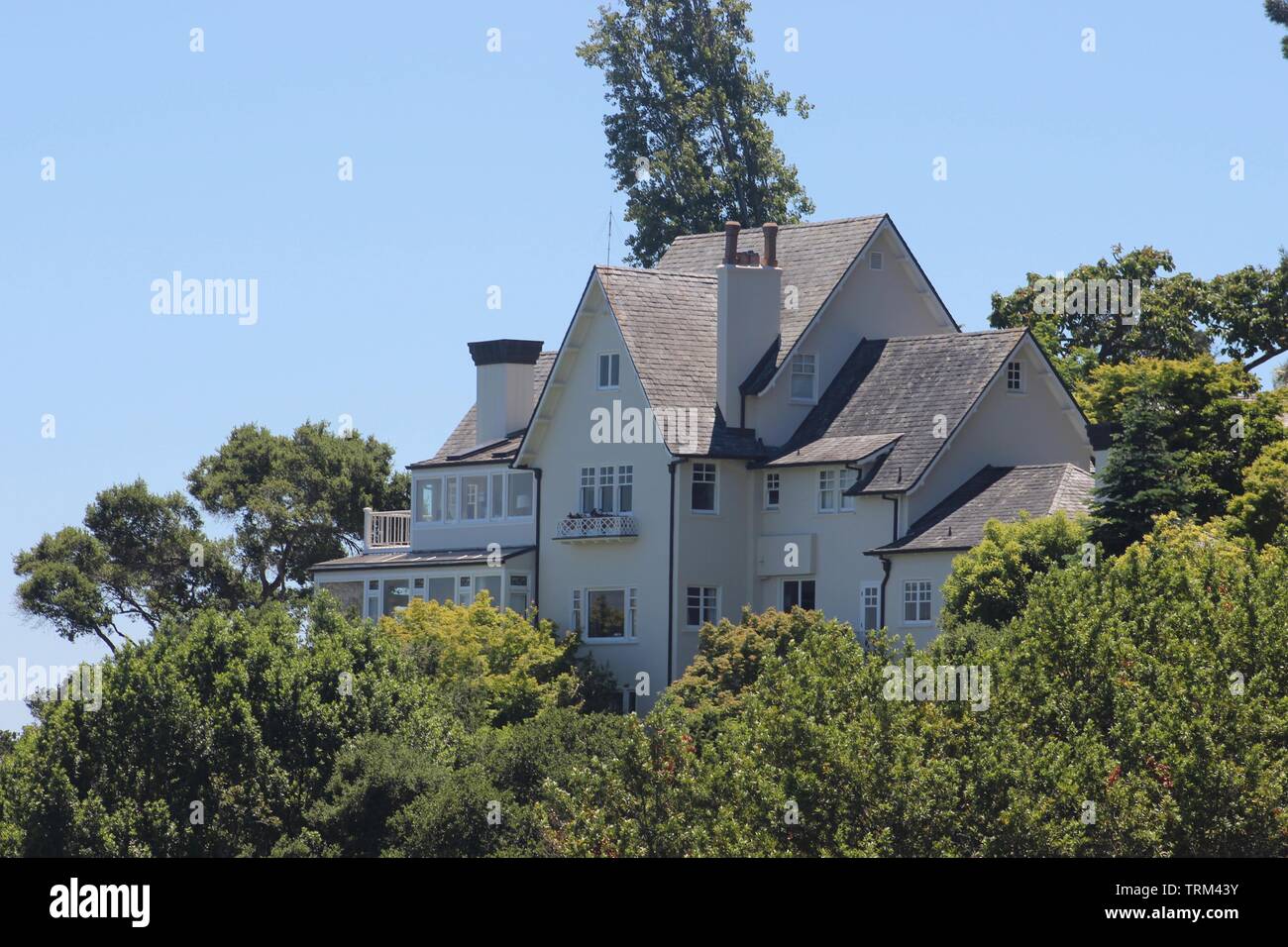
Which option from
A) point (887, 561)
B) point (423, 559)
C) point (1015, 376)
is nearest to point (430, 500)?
point (423, 559)

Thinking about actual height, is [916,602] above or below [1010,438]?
below

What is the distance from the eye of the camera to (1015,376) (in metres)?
58.9

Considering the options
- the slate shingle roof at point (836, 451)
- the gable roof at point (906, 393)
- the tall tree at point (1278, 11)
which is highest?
the tall tree at point (1278, 11)

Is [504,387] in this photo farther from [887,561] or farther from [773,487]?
[887,561]

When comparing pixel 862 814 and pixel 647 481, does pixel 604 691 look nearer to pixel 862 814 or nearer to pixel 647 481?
pixel 647 481

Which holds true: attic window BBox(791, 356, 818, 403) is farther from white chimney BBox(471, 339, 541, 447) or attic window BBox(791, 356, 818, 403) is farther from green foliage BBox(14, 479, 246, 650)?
green foliage BBox(14, 479, 246, 650)

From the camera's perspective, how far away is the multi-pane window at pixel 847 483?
188 ft

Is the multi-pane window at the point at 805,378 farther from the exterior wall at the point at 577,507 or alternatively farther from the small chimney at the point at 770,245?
the exterior wall at the point at 577,507

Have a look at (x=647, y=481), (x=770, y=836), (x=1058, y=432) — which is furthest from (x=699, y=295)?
(x=770, y=836)

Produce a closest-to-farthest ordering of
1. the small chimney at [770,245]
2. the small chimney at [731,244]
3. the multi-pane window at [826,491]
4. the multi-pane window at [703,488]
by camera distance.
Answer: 1. the multi-pane window at [826,491]
2. the multi-pane window at [703,488]
3. the small chimney at [731,244]
4. the small chimney at [770,245]

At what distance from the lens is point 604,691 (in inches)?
2311

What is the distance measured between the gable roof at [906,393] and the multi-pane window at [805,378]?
378mm

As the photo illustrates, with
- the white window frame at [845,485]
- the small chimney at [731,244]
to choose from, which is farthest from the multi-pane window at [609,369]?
the white window frame at [845,485]

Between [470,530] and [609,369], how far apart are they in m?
7.66
